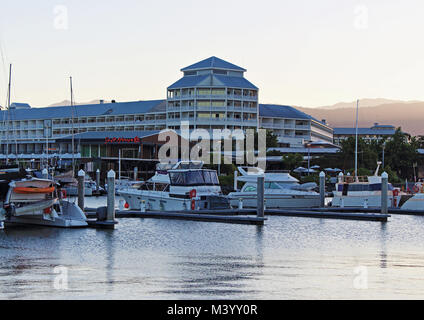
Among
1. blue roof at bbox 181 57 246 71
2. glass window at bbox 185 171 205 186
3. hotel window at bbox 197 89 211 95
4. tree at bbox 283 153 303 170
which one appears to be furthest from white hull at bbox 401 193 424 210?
blue roof at bbox 181 57 246 71

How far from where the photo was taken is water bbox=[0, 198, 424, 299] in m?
21.3

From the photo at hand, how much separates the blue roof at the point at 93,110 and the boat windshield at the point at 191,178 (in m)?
114

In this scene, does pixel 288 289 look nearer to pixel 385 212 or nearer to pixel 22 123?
pixel 385 212

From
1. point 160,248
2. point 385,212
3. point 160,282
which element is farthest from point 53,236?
point 385,212

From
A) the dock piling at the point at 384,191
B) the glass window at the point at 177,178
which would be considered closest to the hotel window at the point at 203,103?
the glass window at the point at 177,178

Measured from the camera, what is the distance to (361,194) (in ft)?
194

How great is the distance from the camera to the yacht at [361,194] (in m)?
→ 58.9

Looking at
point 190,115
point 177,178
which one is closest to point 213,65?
point 190,115

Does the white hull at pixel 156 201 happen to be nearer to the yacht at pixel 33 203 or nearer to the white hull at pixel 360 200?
the yacht at pixel 33 203

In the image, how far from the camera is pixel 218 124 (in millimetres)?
147125

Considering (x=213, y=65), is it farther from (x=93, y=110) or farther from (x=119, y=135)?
(x=93, y=110)

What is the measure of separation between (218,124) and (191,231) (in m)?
107

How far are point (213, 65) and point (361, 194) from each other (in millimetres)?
99508
